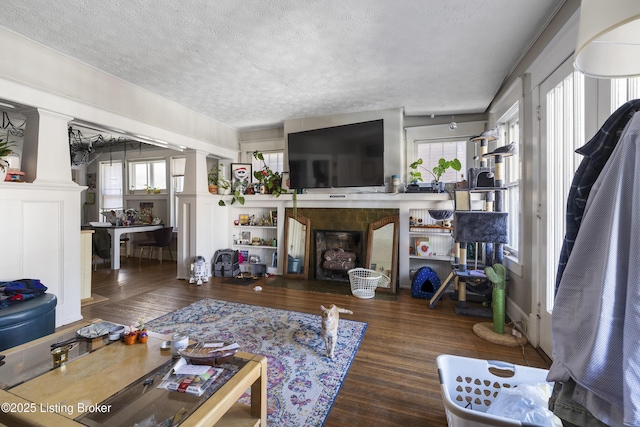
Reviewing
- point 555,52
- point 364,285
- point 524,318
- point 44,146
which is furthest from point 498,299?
point 44,146

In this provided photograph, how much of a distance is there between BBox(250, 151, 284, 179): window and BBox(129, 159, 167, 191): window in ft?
7.87

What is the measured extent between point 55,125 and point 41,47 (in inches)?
25.4

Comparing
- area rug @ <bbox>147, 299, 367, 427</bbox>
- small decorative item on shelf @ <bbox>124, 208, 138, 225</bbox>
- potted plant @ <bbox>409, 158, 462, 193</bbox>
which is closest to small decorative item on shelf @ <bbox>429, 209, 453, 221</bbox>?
potted plant @ <bbox>409, 158, 462, 193</bbox>

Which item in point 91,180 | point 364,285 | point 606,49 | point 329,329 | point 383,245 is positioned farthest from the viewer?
point 91,180

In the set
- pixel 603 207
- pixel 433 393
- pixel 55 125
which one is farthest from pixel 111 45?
pixel 433 393

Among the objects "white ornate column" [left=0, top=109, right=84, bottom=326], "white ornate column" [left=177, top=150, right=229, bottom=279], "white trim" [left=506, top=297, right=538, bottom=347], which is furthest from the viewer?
"white ornate column" [left=177, top=150, right=229, bottom=279]

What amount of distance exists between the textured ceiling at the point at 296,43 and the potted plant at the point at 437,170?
2.66 ft

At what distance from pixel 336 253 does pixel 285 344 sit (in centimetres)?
194

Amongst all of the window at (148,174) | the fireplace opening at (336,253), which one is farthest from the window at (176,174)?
the fireplace opening at (336,253)

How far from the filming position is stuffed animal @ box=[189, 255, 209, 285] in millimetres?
3959

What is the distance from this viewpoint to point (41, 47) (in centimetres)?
236

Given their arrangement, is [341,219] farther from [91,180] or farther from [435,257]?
[91,180]

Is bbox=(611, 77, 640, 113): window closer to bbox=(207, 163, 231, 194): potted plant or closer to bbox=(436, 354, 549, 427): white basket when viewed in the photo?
bbox=(436, 354, 549, 427): white basket

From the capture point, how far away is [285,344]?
2211mm
